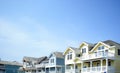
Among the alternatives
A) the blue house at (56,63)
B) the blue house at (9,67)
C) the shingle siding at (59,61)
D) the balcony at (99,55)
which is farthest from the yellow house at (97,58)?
the blue house at (9,67)

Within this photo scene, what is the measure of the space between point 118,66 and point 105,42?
5.60m

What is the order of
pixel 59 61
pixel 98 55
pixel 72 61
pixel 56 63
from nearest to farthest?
1. pixel 98 55
2. pixel 72 61
3. pixel 56 63
4. pixel 59 61

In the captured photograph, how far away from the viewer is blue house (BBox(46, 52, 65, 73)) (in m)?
55.9

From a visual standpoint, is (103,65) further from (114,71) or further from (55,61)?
(55,61)

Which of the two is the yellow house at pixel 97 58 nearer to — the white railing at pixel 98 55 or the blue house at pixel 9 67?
the white railing at pixel 98 55

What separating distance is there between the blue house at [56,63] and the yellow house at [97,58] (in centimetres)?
601

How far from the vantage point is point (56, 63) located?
2203 inches

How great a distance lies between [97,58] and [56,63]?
16799 millimetres

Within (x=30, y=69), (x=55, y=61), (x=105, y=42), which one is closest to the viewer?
(x=105, y=42)

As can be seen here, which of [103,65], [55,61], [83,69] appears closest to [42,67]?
[55,61]

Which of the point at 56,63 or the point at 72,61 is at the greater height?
the point at 72,61

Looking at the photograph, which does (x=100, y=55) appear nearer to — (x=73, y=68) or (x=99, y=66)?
(x=99, y=66)

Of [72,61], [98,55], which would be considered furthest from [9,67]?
[98,55]

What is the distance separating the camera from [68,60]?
52.0 metres
